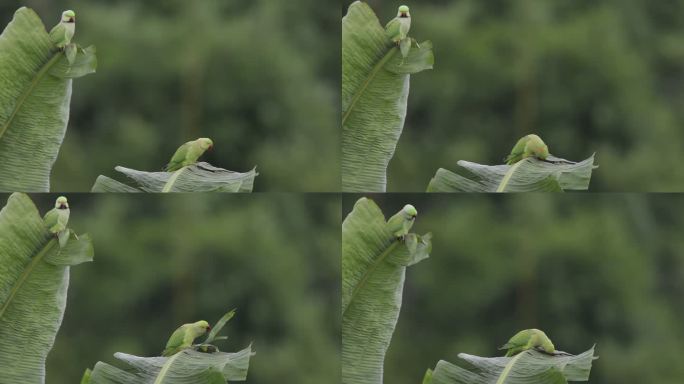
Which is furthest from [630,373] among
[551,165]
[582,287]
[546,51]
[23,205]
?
[23,205]

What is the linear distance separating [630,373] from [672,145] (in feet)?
1.59

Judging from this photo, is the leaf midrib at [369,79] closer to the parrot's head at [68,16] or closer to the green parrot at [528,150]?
the green parrot at [528,150]

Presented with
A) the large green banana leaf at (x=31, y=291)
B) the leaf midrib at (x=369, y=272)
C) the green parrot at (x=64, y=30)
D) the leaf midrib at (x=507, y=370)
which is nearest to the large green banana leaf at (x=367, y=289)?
the leaf midrib at (x=369, y=272)

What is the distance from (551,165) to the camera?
9.16 ft

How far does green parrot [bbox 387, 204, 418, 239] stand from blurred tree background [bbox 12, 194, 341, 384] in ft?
0.37

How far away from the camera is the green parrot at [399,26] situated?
109 inches

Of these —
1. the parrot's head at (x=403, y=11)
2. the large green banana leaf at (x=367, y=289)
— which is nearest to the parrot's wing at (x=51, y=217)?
the large green banana leaf at (x=367, y=289)

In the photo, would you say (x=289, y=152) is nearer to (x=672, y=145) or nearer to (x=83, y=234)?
(x=83, y=234)

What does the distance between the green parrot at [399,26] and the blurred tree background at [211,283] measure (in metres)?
0.37

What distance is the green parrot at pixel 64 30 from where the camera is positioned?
277 centimetres

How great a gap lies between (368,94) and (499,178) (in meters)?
0.32

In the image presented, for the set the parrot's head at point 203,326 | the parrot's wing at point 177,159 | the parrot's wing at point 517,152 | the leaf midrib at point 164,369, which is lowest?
the leaf midrib at point 164,369

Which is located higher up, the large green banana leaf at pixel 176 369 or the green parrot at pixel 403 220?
the green parrot at pixel 403 220

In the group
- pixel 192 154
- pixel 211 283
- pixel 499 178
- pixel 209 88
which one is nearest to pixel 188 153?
pixel 192 154
